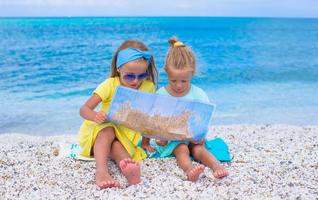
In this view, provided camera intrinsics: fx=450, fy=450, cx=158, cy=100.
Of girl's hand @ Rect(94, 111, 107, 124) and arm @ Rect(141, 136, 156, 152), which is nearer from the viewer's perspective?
girl's hand @ Rect(94, 111, 107, 124)

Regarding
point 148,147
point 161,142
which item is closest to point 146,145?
point 148,147

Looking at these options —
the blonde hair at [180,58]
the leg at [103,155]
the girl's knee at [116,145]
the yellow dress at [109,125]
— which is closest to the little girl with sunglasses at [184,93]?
the blonde hair at [180,58]

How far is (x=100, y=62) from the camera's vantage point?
1441cm

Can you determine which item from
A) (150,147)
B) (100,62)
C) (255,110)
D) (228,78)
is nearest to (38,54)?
(100,62)

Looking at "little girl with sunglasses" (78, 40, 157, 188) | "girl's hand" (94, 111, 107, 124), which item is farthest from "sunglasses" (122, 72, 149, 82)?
"girl's hand" (94, 111, 107, 124)

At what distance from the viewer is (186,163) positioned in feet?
12.3

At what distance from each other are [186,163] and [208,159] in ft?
0.71

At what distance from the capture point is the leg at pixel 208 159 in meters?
3.58

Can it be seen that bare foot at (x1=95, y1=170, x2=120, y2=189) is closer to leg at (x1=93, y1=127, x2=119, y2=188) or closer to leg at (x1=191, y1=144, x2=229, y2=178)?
leg at (x1=93, y1=127, x2=119, y2=188)

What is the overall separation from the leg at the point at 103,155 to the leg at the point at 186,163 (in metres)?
0.57

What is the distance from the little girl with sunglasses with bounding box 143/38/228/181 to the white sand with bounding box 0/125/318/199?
0.09 m

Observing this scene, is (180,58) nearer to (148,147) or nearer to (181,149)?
(181,149)

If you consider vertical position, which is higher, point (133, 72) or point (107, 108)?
point (133, 72)

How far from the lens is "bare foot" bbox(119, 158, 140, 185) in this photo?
3357 millimetres
